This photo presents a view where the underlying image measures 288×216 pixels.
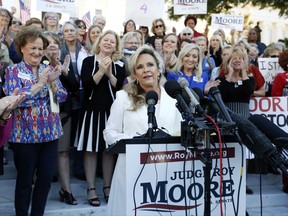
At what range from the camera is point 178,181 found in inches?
147

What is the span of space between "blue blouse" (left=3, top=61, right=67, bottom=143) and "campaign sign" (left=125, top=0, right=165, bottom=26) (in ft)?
15.8

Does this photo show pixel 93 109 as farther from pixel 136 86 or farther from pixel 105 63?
pixel 136 86

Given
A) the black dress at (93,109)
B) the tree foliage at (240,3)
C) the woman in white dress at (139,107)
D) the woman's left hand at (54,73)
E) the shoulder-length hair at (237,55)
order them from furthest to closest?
1. the tree foliage at (240,3)
2. the shoulder-length hair at (237,55)
3. the black dress at (93,109)
4. the woman's left hand at (54,73)
5. the woman in white dress at (139,107)

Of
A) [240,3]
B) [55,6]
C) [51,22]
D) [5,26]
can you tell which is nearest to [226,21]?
[55,6]

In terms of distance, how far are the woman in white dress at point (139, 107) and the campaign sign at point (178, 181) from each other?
27.4 inches

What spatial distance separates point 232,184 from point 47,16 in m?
5.37

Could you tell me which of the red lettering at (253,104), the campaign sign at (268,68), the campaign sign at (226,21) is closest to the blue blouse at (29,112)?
the red lettering at (253,104)

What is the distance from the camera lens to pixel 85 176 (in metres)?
7.12

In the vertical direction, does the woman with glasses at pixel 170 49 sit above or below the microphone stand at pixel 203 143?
above

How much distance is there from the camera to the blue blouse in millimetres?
5512

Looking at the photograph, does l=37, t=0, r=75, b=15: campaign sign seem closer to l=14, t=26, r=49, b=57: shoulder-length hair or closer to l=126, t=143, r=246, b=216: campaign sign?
l=14, t=26, r=49, b=57: shoulder-length hair

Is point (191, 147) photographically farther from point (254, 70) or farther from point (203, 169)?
point (254, 70)

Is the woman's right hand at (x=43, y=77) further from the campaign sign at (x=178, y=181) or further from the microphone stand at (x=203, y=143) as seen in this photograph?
the microphone stand at (x=203, y=143)

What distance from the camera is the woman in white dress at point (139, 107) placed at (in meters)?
4.50
